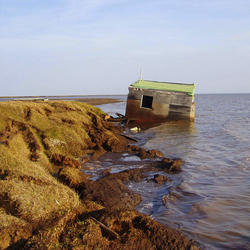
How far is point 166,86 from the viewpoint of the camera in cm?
2595

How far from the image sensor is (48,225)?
424cm

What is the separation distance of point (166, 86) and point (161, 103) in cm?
314

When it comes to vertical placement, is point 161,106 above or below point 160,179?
above

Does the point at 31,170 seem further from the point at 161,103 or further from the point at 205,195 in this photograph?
the point at 161,103

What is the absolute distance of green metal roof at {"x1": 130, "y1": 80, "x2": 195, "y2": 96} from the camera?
932 inches

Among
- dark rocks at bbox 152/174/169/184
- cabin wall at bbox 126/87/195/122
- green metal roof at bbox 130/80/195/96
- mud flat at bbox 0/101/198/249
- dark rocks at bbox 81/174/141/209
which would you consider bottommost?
dark rocks at bbox 81/174/141/209

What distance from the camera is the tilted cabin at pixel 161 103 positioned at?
75.8 feet

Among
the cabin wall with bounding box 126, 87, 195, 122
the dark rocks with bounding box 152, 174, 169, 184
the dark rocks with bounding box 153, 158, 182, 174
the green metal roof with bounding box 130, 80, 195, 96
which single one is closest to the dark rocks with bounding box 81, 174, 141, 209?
the dark rocks with bounding box 152, 174, 169, 184

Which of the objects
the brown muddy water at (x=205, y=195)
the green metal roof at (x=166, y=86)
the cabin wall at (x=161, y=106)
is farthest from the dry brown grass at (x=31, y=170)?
the green metal roof at (x=166, y=86)

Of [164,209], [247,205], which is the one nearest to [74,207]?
[164,209]

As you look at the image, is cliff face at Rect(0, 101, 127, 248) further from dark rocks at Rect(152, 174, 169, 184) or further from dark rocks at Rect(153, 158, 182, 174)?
dark rocks at Rect(153, 158, 182, 174)

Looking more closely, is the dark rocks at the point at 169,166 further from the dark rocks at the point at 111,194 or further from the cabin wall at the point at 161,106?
the cabin wall at the point at 161,106

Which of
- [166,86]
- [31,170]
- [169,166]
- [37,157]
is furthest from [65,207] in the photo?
[166,86]

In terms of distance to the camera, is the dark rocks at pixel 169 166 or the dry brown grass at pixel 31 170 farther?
the dark rocks at pixel 169 166
